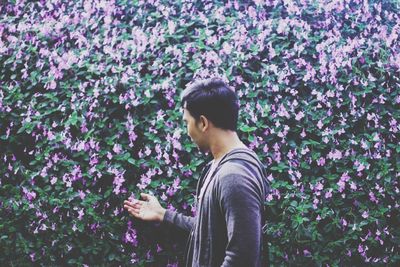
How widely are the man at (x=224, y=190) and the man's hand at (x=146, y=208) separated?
1.69 feet

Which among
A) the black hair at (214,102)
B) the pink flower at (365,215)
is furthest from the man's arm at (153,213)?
the pink flower at (365,215)

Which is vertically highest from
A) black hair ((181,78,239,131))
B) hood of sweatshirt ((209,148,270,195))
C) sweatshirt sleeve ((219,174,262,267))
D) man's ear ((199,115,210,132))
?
black hair ((181,78,239,131))

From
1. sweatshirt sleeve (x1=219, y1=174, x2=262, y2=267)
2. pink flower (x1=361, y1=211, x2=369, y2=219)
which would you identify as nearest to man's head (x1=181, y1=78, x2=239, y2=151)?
sweatshirt sleeve (x1=219, y1=174, x2=262, y2=267)

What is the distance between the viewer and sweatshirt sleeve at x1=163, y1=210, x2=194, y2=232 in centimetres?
261

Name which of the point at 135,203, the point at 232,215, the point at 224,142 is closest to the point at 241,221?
the point at 232,215

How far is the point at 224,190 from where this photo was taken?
1.85 m

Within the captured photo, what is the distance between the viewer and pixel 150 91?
327 cm

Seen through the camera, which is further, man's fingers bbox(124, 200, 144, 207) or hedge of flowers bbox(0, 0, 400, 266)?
hedge of flowers bbox(0, 0, 400, 266)

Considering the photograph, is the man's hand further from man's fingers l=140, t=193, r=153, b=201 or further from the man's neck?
the man's neck

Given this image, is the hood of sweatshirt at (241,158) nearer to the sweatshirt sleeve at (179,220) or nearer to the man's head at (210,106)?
the man's head at (210,106)

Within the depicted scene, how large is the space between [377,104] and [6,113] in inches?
99.0

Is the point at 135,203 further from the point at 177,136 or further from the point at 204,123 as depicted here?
the point at 204,123

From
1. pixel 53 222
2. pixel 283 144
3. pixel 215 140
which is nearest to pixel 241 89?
Answer: pixel 283 144

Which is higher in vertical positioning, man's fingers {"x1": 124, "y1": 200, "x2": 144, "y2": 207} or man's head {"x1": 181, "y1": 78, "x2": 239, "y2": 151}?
man's head {"x1": 181, "y1": 78, "x2": 239, "y2": 151}
